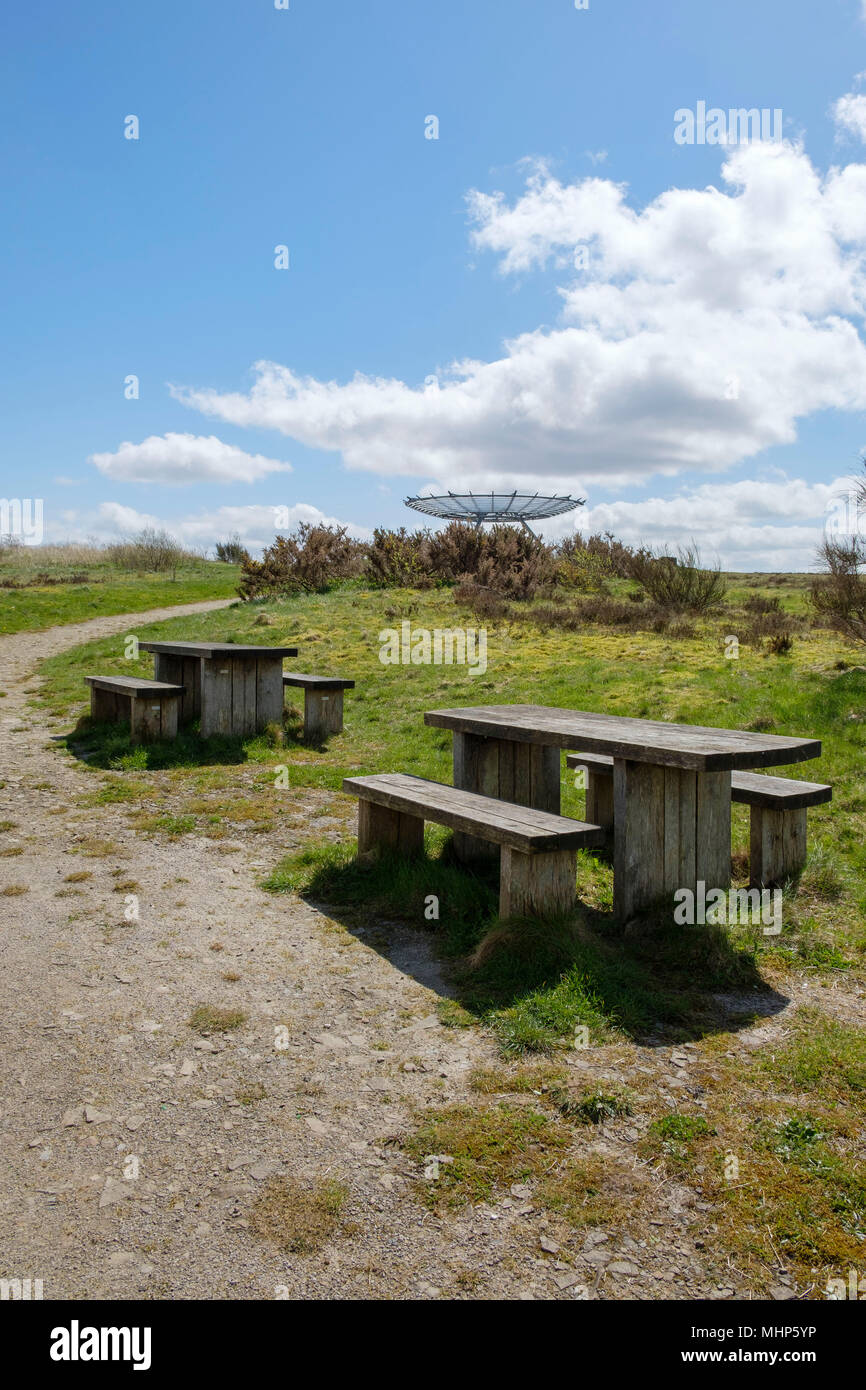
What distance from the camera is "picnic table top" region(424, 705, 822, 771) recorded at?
13.6ft

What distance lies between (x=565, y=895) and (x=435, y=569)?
22.1 metres

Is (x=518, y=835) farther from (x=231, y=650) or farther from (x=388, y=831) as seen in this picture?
(x=231, y=650)

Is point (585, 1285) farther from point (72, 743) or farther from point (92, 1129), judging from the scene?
point (72, 743)

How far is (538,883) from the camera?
4234 millimetres

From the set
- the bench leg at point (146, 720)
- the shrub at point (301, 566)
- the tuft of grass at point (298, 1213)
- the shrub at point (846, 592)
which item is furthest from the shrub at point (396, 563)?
the tuft of grass at point (298, 1213)

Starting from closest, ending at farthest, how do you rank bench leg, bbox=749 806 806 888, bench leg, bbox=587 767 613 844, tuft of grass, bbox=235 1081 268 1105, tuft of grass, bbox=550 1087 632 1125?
tuft of grass, bbox=550 1087 632 1125 → tuft of grass, bbox=235 1081 268 1105 → bench leg, bbox=749 806 806 888 → bench leg, bbox=587 767 613 844

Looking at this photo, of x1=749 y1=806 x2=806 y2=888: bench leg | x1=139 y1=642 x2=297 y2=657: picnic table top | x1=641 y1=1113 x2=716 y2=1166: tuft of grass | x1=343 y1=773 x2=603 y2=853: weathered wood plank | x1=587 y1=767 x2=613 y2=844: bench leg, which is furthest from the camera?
x1=139 y1=642 x2=297 y2=657: picnic table top

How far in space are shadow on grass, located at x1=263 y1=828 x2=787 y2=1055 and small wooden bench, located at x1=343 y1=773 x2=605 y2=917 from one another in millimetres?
126

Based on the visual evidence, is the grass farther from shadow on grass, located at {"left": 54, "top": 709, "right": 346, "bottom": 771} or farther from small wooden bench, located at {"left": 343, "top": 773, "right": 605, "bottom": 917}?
small wooden bench, located at {"left": 343, "top": 773, "right": 605, "bottom": 917}

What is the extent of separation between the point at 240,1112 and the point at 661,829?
8.37 ft

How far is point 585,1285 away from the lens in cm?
224

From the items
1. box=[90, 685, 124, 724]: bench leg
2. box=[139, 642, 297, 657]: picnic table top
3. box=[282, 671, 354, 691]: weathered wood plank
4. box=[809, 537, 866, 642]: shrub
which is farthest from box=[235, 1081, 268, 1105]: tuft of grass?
box=[809, 537, 866, 642]: shrub

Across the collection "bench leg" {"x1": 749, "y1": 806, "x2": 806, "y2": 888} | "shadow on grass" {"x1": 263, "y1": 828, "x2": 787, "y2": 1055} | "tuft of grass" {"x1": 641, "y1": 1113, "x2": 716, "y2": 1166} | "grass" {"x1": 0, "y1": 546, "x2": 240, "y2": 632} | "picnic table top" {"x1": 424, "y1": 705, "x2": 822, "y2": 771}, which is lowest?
"tuft of grass" {"x1": 641, "y1": 1113, "x2": 716, "y2": 1166}

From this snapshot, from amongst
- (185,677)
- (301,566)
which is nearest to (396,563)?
(301,566)
